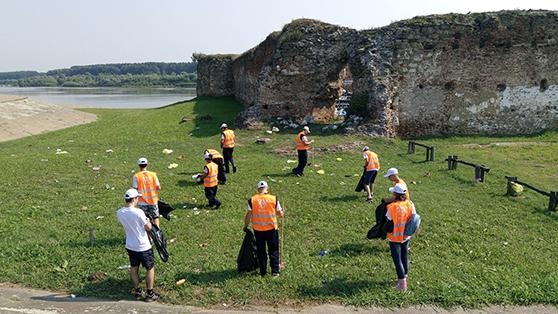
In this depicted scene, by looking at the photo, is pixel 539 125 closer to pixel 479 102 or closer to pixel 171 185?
pixel 479 102

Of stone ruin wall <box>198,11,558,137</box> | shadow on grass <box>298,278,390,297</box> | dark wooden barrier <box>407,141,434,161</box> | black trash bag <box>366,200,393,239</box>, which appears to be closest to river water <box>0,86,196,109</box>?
stone ruin wall <box>198,11,558,137</box>

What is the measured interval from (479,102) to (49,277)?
19693 millimetres

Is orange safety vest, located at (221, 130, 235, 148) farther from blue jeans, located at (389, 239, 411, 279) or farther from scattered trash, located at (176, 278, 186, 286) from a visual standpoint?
blue jeans, located at (389, 239, 411, 279)

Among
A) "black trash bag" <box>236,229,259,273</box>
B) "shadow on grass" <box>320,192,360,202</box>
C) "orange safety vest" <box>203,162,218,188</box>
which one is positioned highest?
"orange safety vest" <box>203,162,218,188</box>

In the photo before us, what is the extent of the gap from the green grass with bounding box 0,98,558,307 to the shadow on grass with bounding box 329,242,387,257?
5cm

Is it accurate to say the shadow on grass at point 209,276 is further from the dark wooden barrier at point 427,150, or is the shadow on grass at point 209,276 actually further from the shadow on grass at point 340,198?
the dark wooden barrier at point 427,150

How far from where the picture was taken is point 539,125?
72.6 ft

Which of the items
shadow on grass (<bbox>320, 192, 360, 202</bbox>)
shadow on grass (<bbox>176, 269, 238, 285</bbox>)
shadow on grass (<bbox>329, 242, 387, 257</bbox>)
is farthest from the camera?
shadow on grass (<bbox>320, 192, 360, 202</bbox>)

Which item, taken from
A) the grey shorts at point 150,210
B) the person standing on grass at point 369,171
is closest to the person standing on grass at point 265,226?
the grey shorts at point 150,210

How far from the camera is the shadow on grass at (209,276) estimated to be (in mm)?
7578

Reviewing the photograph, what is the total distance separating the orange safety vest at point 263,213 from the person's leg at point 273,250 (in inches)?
4.8

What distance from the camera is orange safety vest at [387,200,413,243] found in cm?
732

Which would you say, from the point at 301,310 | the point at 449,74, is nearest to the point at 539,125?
the point at 449,74

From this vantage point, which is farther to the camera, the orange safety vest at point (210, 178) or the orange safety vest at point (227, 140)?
the orange safety vest at point (227, 140)
